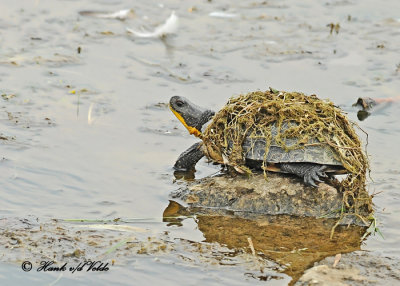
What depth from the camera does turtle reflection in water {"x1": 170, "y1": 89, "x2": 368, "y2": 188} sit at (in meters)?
5.91

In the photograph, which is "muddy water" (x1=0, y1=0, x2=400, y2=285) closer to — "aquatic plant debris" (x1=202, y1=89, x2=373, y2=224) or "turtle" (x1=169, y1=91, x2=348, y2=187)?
"aquatic plant debris" (x1=202, y1=89, x2=373, y2=224)

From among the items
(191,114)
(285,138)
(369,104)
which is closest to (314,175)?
(285,138)

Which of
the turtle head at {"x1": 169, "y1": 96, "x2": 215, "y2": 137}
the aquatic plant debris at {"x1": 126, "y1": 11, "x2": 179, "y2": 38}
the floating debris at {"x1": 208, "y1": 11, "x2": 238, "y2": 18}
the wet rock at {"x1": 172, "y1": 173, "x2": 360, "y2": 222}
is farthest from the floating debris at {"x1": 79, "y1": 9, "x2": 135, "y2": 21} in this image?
the wet rock at {"x1": 172, "y1": 173, "x2": 360, "y2": 222}

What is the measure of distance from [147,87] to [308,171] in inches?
149

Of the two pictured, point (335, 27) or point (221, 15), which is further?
point (221, 15)

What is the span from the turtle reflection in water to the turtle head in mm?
747

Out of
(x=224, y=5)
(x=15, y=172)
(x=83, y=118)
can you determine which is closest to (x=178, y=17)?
(x=224, y=5)

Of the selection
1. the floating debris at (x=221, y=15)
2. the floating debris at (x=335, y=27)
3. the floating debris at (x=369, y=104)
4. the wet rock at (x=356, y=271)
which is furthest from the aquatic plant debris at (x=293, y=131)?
the floating debris at (x=221, y=15)

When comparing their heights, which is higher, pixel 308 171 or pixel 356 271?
pixel 308 171

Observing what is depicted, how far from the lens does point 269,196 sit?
242 inches

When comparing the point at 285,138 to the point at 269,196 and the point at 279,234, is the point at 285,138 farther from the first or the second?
the point at 279,234

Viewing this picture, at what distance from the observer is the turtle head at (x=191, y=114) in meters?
7.24

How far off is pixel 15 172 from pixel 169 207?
1649 millimetres

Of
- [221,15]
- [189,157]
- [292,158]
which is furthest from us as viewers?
[221,15]
